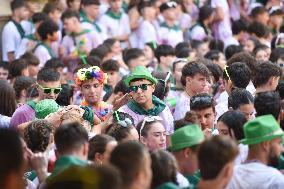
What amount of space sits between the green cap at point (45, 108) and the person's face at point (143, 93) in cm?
86

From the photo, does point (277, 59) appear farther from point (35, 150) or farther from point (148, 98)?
point (35, 150)

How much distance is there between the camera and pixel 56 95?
11234 mm

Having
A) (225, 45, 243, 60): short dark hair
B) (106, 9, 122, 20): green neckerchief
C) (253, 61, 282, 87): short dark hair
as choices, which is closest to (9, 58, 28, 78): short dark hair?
(225, 45, 243, 60): short dark hair

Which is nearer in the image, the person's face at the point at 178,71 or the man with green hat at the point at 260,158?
the man with green hat at the point at 260,158

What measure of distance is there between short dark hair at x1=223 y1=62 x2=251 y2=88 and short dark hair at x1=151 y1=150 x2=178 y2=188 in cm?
423

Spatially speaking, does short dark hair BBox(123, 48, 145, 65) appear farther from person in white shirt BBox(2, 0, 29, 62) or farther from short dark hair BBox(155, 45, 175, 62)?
person in white shirt BBox(2, 0, 29, 62)

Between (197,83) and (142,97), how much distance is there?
1037mm

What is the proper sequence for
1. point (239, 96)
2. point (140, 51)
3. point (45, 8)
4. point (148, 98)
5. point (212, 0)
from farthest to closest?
1. point (212, 0)
2. point (45, 8)
3. point (140, 51)
4. point (148, 98)
5. point (239, 96)

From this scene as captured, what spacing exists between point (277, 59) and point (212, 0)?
538cm

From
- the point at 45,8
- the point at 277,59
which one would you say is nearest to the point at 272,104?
the point at 277,59

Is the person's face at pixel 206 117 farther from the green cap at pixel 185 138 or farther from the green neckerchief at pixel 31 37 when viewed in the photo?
the green neckerchief at pixel 31 37

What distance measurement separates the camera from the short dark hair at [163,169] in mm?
7118

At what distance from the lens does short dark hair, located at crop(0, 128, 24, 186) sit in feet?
18.9

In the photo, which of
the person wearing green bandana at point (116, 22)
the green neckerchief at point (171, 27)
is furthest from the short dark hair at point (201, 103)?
the green neckerchief at point (171, 27)
